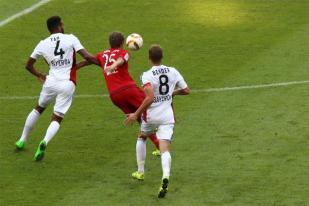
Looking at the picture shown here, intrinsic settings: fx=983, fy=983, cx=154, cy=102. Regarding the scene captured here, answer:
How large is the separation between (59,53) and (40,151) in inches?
63.8

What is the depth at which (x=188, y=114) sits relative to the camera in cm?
1797

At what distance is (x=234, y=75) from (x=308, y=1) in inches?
257

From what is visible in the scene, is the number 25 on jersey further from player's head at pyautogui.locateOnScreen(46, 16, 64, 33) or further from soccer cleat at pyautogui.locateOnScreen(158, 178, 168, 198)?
soccer cleat at pyautogui.locateOnScreen(158, 178, 168, 198)

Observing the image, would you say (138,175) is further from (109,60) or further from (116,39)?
(116,39)

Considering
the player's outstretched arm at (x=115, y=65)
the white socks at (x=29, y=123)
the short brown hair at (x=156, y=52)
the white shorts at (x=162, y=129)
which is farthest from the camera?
the white socks at (x=29, y=123)

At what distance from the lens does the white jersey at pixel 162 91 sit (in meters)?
14.3

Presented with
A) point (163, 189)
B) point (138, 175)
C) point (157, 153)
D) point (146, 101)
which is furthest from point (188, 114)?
point (163, 189)

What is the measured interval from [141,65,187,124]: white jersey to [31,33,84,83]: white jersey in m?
2.08

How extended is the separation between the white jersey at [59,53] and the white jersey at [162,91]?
6.81 feet

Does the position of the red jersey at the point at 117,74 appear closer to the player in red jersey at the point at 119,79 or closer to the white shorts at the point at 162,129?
the player in red jersey at the point at 119,79

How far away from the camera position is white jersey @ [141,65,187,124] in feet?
46.9

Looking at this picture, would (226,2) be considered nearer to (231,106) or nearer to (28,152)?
(231,106)

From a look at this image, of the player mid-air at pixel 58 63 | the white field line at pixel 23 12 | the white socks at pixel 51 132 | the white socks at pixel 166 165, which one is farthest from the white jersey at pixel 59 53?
the white field line at pixel 23 12

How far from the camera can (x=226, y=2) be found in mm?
25531
